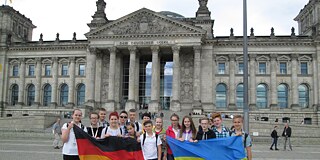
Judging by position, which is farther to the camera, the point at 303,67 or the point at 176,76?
the point at 303,67

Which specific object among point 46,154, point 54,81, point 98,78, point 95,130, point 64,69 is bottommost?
point 46,154

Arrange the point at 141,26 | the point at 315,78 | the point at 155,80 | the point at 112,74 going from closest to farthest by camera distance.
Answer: the point at 155,80, the point at 112,74, the point at 141,26, the point at 315,78

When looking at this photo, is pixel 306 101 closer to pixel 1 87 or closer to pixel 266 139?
pixel 266 139

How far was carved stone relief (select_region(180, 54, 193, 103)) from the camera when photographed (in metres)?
55.7

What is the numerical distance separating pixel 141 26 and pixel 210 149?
149ft

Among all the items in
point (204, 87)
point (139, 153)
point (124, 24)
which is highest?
point (124, 24)

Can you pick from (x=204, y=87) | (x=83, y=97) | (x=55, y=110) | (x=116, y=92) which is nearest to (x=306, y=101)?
(x=204, y=87)

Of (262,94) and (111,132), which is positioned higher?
(262,94)

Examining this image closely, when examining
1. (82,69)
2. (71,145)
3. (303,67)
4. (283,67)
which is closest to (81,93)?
(82,69)

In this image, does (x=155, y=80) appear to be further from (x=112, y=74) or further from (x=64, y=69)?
(x=64, y=69)

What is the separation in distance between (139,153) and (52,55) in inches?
2163

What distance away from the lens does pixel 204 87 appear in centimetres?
5450

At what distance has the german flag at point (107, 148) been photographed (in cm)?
897

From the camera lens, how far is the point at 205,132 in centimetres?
988
